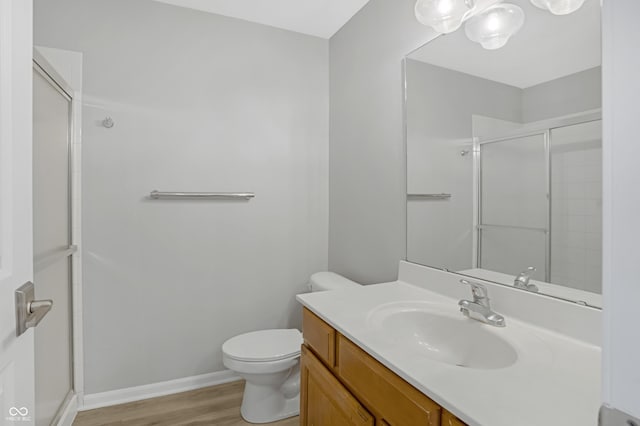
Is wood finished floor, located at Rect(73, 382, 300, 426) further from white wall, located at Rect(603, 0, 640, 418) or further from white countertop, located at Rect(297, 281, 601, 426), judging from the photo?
white wall, located at Rect(603, 0, 640, 418)

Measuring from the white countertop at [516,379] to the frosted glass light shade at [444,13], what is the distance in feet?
3.70

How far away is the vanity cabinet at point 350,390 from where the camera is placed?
0.75 m

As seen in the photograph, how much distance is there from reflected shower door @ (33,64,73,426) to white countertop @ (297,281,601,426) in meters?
1.26

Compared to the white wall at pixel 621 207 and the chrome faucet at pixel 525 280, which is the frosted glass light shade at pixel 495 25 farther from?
the white wall at pixel 621 207

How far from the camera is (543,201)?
1.05 m

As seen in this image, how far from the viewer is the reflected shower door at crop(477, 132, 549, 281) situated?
1062 mm

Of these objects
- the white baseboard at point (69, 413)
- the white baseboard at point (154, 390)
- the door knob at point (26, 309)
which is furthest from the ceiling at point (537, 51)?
the white baseboard at point (69, 413)

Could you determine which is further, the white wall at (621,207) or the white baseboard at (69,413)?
the white baseboard at (69,413)

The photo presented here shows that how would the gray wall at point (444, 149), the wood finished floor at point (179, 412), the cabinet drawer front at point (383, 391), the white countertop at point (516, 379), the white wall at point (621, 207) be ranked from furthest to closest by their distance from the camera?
the wood finished floor at point (179, 412), the gray wall at point (444, 149), the cabinet drawer front at point (383, 391), the white countertop at point (516, 379), the white wall at point (621, 207)

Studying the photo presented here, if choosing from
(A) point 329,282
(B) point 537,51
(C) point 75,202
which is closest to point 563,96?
(B) point 537,51

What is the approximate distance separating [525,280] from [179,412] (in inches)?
74.1

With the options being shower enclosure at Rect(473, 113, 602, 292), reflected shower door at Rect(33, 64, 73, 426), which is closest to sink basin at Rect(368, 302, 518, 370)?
shower enclosure at Rect(473, 113, 602, 292)

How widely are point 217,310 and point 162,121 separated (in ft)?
4.04

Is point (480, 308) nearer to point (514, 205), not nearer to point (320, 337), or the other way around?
point (514, 205)
